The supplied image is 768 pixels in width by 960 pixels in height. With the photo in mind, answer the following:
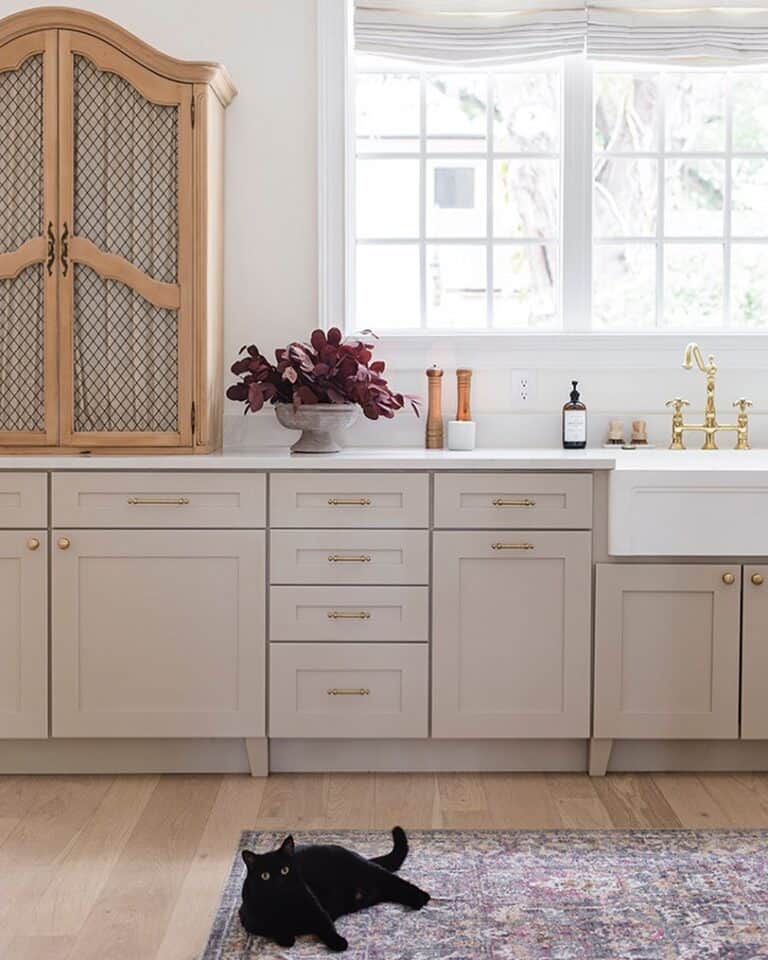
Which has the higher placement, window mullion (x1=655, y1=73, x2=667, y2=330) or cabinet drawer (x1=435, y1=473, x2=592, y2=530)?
window mullion (x1=655, y1=73, x2=667, y2=330)

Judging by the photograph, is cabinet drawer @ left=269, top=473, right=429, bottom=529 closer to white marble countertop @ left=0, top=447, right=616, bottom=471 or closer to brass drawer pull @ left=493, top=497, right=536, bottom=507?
white marble countertop @ left=0, top=447, right=616, bottom=471

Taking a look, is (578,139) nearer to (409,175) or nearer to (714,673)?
(409,175)

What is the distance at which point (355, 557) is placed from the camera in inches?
133

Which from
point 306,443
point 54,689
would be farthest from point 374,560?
point 54,689

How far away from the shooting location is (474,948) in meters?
2.37

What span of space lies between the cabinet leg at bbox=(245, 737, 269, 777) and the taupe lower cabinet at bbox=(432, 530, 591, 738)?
0.46 metres

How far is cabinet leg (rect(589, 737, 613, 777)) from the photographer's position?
3.43 meters

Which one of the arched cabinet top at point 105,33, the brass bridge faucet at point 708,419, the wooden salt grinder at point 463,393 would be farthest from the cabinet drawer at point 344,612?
the arched cabinet top at point 105,33

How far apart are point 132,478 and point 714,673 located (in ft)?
5.31

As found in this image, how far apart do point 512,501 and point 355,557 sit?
1.44 ft

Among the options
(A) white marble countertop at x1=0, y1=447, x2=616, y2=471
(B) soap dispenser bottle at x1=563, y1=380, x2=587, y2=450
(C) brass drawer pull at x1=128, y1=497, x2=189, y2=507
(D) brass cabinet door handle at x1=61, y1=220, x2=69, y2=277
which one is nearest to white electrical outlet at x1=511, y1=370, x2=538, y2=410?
(B) soap dispenser bottle at x1=563, y1=380, x2=587, y2=450

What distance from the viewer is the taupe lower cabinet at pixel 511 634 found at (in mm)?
3373

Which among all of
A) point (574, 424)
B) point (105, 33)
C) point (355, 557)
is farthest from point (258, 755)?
point (105, 33)

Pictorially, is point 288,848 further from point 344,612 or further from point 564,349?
point 564,349
